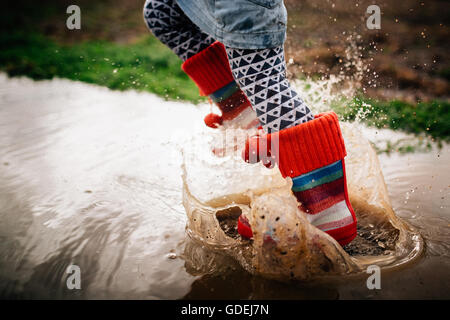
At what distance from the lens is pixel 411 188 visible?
1.30m

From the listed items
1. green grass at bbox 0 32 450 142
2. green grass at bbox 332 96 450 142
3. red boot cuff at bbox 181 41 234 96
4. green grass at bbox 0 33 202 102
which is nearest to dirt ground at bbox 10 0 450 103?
green grass at bbox 332 96 450 142

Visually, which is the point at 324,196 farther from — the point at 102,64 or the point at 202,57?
the point at 102,64

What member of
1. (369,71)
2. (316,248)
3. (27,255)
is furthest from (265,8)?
(369,71)

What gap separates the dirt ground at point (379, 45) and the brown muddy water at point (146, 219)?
Answer: 1172 millimetres

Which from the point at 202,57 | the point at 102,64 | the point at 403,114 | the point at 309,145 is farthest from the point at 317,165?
the point at 102,64

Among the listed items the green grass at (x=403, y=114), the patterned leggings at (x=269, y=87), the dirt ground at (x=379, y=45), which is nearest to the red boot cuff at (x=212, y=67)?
the patterned leggings at (x=269, y=87)

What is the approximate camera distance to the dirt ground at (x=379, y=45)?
2754 mm

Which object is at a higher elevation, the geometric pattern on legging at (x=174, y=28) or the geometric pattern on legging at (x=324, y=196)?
the geometric pattern on legging at (x=174, y=28)

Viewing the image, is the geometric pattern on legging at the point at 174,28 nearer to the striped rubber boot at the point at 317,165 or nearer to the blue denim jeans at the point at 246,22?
the blue denim jeans at the point at 246,22

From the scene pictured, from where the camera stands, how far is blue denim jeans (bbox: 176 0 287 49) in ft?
2.57

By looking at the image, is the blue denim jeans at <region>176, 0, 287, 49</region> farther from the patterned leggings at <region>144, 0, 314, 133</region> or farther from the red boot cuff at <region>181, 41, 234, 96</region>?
the red boot cuff at <region>181, 41, 234, 96</region>

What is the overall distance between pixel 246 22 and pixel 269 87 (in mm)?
153
